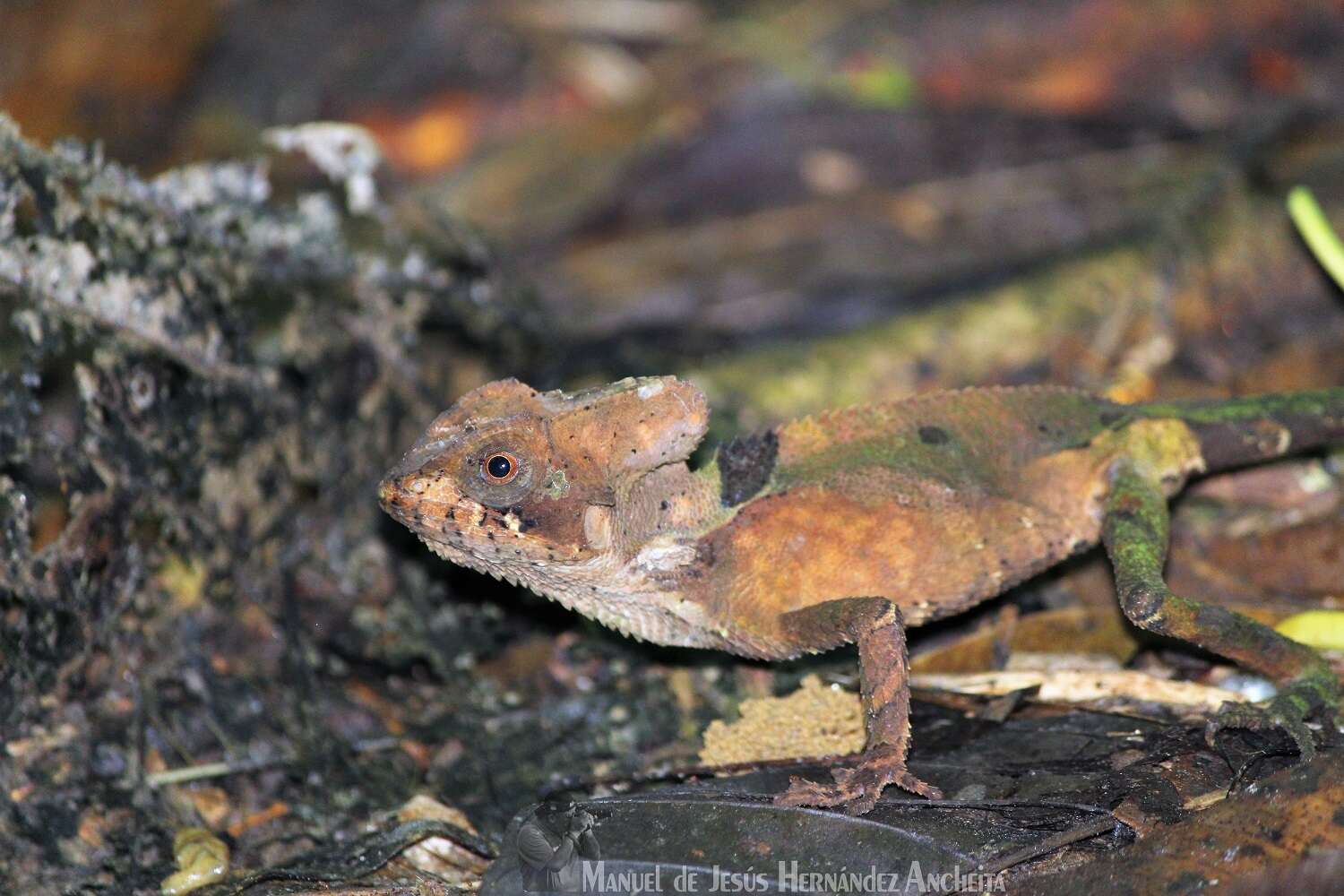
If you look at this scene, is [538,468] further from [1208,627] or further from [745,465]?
[1208,627]

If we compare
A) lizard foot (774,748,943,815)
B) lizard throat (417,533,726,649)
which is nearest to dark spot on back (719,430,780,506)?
lizard throat (417,533,726,649)

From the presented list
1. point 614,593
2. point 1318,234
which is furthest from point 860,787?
point 1318,234

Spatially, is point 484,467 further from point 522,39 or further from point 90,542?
point 522,39

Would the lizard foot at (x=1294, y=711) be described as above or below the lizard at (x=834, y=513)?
below

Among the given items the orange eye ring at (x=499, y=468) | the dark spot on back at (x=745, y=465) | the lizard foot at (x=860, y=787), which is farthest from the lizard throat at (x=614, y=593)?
the lizard foot at (x=860, y=787)

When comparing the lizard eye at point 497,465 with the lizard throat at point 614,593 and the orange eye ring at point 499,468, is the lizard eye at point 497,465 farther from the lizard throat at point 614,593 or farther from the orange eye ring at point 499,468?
the lizard throat at point 614,593

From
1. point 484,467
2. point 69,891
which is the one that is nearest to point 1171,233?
point 484,467

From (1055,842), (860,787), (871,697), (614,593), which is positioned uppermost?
(614,593)

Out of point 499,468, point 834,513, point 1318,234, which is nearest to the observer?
point 499,468
